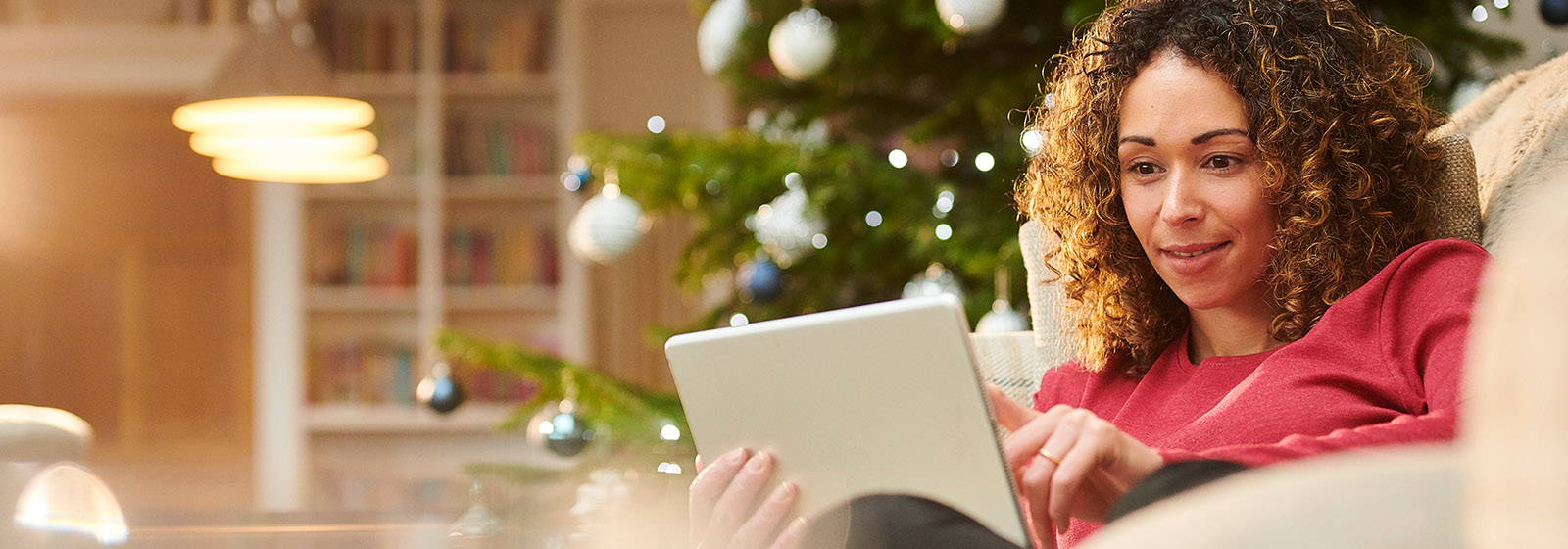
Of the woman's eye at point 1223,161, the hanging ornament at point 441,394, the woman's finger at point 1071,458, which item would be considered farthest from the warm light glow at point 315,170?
the woman's finger at point 1071,458

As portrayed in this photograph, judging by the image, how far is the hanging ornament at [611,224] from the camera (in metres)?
2.14

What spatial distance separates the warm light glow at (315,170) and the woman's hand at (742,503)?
2726mm

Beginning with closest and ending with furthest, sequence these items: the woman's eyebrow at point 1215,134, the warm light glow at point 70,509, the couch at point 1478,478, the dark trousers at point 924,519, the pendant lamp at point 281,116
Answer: the couch at point 1478,478 → the dark trousers at point 924,519 → the woman's eyebrow at point 1215,134 → the warm light glow at point 70,509 → the pendant lamp at point 281,116

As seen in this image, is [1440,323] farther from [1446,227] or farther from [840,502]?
[840,502]

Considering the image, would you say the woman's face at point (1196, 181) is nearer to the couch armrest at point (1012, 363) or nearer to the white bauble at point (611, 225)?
the couch armrest at point (1012, 363)

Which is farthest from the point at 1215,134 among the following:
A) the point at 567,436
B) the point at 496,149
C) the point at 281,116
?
the point at 496,149

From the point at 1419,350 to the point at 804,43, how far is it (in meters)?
1.24

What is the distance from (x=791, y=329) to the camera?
0.72 m

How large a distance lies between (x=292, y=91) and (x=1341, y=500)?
8.93 ft

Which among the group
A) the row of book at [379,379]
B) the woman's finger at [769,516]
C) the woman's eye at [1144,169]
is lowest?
the row of book at [379,379]

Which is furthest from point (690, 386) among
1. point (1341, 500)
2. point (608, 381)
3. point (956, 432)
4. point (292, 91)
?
point (292, 91)

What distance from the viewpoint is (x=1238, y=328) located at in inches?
38.2

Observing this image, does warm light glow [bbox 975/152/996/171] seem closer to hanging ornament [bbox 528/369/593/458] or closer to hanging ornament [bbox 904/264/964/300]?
hanging ornament [bbox 904/264/964/300]

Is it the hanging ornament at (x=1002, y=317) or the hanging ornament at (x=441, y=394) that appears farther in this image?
the hanging ornament at (x=441, y=394)
